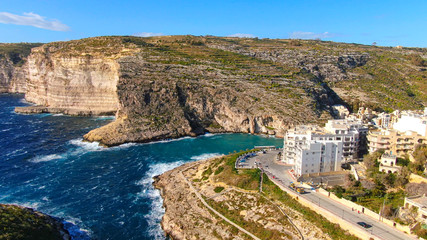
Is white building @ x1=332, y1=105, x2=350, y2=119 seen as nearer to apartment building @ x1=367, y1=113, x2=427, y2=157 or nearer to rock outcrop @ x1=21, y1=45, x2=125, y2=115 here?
apartment building @ x1=367, y1=113, x2=427, y2=157

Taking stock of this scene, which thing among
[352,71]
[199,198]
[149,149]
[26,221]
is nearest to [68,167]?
[149,149]

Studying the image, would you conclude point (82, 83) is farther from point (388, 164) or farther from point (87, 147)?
point (388, 164)

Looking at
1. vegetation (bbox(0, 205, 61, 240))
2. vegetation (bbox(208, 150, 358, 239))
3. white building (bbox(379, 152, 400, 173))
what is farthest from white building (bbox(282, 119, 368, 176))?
vegetation (bbox(0, 205, 61, 240))

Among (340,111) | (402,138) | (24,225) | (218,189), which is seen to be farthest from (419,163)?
(340,111)

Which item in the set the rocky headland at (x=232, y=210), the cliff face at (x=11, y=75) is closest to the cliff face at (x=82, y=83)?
the cliff face at (x=11, y=75)

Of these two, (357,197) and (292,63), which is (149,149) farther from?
(292,63)
